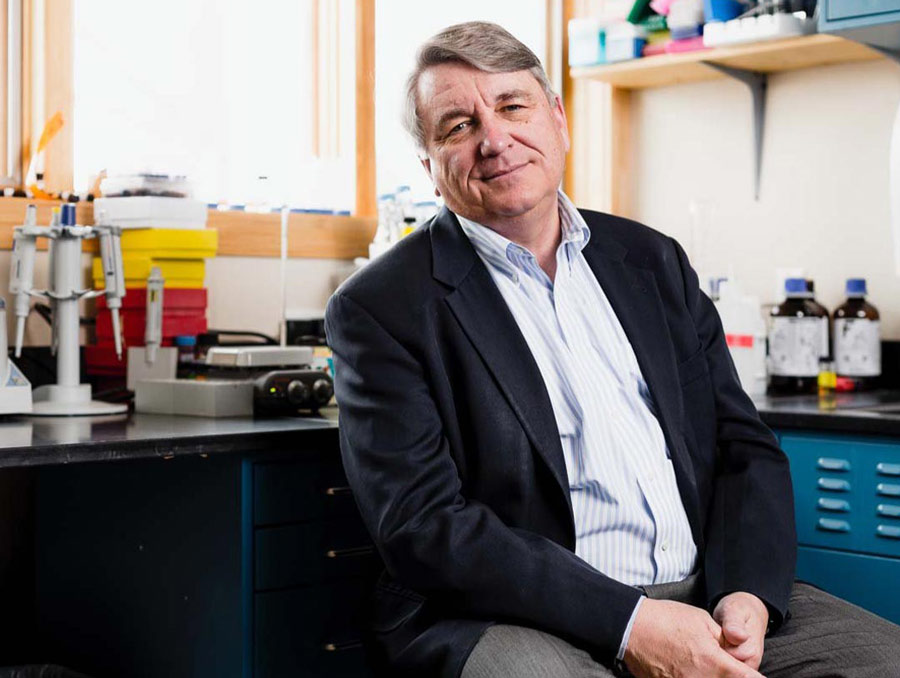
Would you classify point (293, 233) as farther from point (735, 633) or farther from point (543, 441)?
point (735, 633)

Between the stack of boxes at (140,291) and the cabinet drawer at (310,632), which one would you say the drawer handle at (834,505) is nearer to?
the cabinet drawer at (310,632)

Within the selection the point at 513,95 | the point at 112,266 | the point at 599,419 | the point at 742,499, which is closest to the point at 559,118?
the point at 513,95

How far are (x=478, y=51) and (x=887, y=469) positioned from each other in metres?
1.07

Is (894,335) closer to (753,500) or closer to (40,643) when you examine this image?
(753,500)

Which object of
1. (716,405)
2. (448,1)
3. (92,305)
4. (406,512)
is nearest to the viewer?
(406,512)

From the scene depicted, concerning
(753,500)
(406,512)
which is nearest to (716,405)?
(753,500)

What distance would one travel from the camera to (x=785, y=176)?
3141 millimetres

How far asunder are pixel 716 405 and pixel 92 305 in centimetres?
146

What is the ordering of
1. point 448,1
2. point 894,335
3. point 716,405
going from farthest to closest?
point 448,1, point 894,335, point 716,405

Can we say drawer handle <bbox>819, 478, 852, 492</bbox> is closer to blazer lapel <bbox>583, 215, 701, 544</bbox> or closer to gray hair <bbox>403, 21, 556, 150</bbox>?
blazer lapel <bbox>583, 215, 701, 544</bbox>

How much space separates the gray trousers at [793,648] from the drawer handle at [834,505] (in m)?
0.46

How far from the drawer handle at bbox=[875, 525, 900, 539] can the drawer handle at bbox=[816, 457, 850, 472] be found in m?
0.12

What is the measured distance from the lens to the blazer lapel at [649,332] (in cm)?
178

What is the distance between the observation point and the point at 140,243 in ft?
8.59
